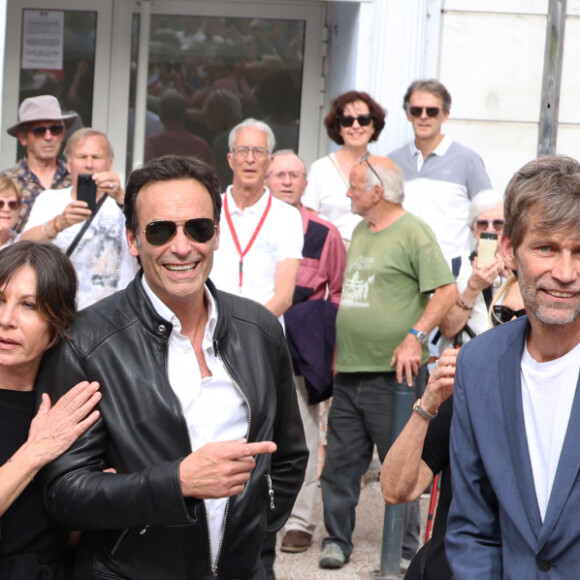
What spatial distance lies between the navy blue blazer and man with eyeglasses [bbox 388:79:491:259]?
424 cm

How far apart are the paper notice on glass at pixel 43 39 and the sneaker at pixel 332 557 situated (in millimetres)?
4997

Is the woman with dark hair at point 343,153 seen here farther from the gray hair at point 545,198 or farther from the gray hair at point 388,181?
the gray hair at point 545,198

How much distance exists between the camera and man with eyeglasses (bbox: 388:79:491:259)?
714cm

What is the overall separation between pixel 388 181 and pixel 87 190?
1672mm

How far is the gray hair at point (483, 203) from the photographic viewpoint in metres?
6.32

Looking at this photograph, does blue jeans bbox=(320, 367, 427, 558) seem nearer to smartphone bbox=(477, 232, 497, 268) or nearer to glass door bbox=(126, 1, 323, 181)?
smartphone bbox=(477, 232, 497, 268)

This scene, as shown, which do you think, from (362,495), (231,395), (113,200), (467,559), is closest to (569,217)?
(467,559)

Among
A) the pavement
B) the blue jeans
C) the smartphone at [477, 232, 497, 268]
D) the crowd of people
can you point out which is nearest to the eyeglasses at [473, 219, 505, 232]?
the smartphone at [477, 232, 497, 268]

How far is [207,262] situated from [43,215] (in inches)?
109

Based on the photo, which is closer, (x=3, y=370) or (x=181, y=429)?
(x=181, y=429)

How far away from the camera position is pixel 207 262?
331cm

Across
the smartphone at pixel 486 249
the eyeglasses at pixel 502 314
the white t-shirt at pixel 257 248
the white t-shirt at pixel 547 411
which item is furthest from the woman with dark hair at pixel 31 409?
the smartphone at pixel 486 249

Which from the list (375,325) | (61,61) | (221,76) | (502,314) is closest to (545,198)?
(502,314)

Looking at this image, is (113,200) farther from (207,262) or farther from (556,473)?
(556,473)
